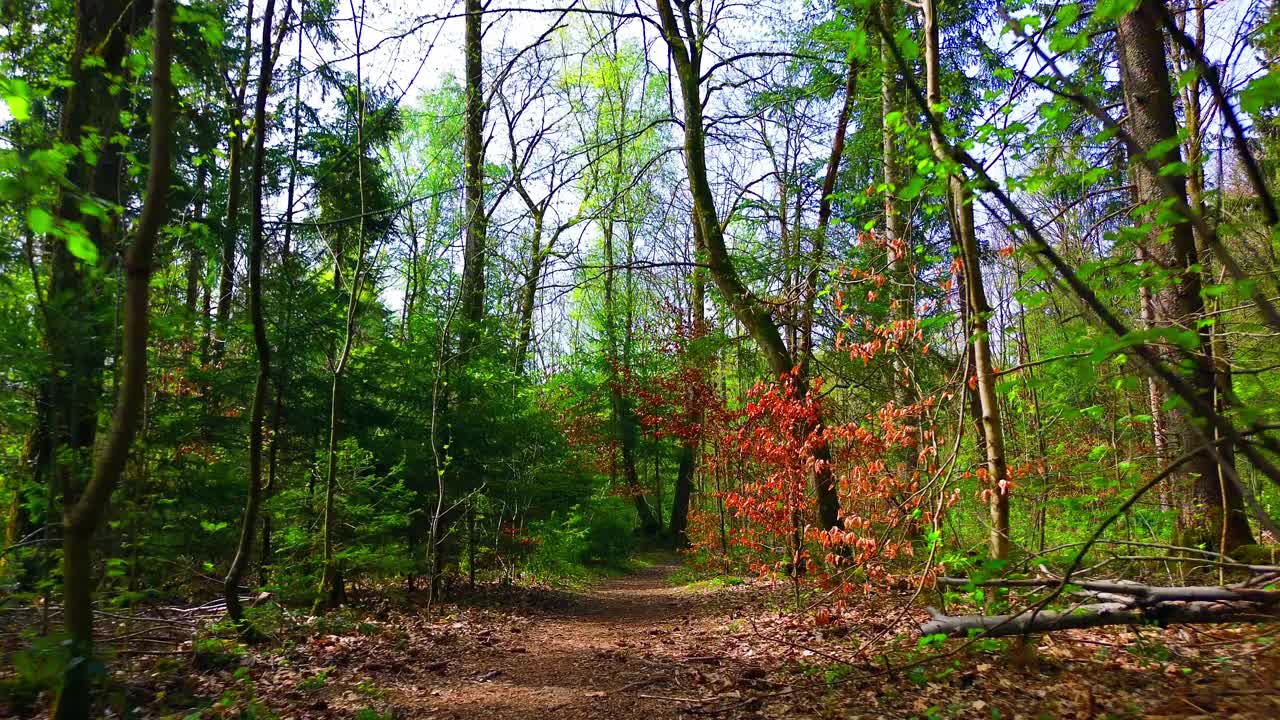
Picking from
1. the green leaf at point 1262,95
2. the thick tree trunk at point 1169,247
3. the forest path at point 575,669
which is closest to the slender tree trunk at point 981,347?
the thick tree trunk at point 1169,247

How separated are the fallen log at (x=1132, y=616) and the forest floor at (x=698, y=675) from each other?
138mm

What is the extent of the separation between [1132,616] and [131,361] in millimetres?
5024

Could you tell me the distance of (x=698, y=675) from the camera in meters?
→ 5.07

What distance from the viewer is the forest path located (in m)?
4.43

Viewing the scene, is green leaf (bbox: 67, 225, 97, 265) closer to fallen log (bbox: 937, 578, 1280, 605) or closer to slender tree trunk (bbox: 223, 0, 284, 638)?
slender tree trunk (bbox: 223, 0, 284, 638)

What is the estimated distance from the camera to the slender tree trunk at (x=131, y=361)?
9.24ft

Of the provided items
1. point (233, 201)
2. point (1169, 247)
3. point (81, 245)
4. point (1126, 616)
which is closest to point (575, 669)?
point (1126, 616)

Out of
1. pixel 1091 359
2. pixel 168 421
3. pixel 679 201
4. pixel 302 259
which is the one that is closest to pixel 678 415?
pixel 679 201

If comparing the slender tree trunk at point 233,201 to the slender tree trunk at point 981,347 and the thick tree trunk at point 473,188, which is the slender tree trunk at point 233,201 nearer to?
the thick tree trunk at point 473,188

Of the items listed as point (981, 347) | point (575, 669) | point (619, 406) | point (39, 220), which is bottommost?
point (575, 669)

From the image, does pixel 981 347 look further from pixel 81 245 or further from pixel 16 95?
pixel 16 95

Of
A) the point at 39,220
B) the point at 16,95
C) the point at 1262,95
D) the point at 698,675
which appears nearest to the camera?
the point at 1262,95

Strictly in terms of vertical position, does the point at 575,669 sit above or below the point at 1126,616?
below

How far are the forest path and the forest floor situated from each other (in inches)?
0.9
